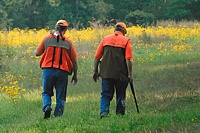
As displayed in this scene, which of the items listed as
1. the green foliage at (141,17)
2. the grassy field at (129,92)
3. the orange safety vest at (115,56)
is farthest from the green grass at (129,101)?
the green foliage at (141,17)

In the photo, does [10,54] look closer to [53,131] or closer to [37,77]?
[37,77]

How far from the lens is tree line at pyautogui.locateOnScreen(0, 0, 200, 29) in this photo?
50.2m

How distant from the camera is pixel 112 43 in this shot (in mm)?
9453

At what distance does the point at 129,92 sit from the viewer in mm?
13172

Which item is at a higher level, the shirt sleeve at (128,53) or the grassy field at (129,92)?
the shirt sleeve at (128,53)

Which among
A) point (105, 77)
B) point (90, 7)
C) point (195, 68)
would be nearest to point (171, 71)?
point (195, 68)

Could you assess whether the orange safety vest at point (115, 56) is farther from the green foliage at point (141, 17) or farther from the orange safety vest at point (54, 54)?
the green foliage at point (141, 17)

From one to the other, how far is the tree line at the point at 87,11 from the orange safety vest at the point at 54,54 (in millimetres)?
39241

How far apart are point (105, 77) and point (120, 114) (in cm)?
71

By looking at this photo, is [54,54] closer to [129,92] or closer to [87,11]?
[129,92]

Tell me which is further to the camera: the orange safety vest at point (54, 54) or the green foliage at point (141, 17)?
the green foliage at point (141, 17)

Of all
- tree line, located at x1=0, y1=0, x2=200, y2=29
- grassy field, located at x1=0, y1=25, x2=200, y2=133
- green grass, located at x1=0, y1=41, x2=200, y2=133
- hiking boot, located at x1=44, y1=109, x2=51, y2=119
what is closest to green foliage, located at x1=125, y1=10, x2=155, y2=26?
tree line, located at x1=0, y1=0, x2=200, y2=29

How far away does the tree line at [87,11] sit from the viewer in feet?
165

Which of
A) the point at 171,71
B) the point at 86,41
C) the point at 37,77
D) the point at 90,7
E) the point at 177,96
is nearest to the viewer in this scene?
the point at 177,96
